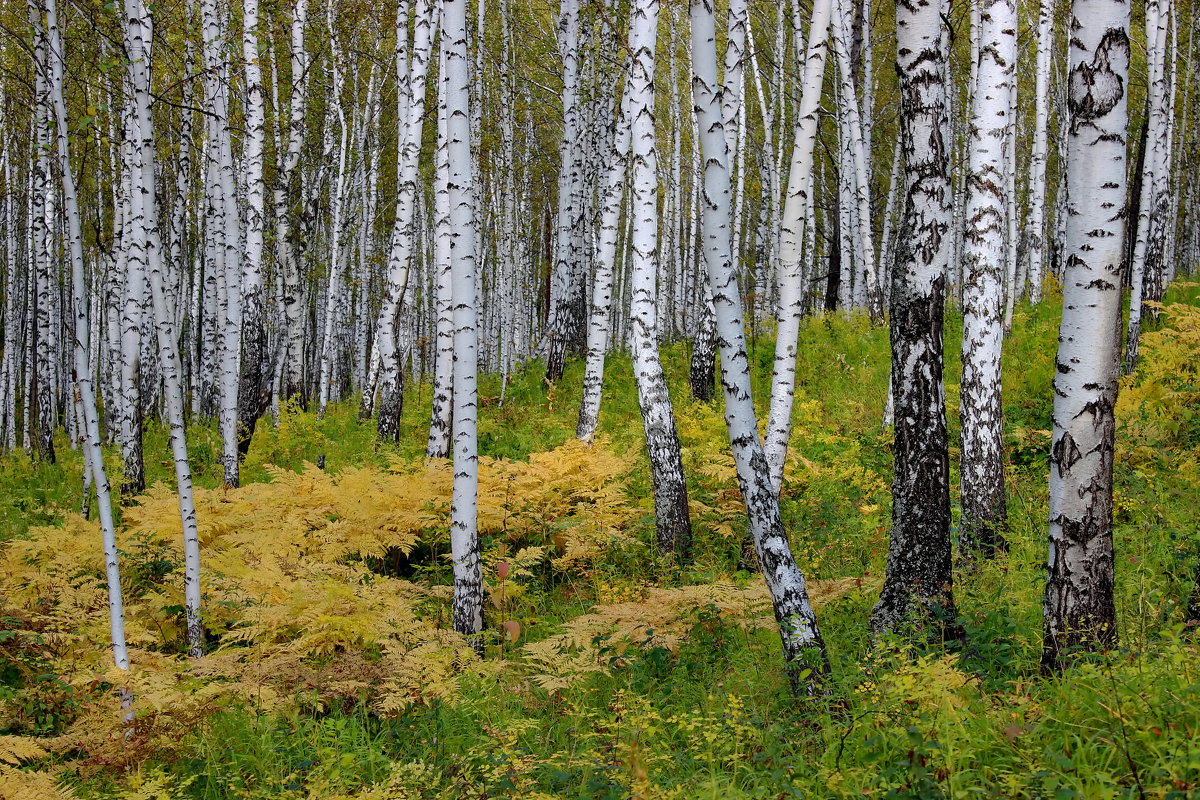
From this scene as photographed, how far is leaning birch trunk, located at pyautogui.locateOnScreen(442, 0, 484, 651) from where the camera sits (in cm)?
559

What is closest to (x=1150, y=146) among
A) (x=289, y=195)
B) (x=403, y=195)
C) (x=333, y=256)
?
(x=403, y=195)

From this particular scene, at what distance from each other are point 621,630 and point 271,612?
7.97 ft

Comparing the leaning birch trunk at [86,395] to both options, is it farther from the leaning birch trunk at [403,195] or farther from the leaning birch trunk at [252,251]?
the leaning birch trunk at [403,195]

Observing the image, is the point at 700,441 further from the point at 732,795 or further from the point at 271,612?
the point at 732,795

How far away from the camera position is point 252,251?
1128 centimetres

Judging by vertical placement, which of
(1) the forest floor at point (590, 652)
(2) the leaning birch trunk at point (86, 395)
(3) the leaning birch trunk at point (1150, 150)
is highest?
(3) the leaning birch trunk at point (1150, 150)

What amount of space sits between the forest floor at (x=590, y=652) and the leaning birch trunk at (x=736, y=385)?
1.39 feet

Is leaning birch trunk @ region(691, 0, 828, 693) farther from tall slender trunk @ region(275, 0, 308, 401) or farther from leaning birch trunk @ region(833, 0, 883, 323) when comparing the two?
tall slender trunk @ region(275, 0, 308, 401)

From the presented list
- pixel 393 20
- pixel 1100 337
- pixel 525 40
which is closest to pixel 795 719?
pixel 1100 337

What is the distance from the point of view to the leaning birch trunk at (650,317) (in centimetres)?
736

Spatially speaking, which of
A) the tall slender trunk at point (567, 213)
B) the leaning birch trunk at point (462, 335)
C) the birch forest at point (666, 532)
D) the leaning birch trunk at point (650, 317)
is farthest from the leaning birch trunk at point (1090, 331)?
the tall slender trunk at point (567, 213)

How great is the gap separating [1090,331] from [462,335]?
3.73m

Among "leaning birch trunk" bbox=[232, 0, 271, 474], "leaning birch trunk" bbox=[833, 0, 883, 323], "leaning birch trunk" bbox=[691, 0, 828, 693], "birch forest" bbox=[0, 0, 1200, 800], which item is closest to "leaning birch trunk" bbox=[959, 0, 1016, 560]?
"birch forest" bbox=[0, 0, 1200, 800]

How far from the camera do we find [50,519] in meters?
10.5
